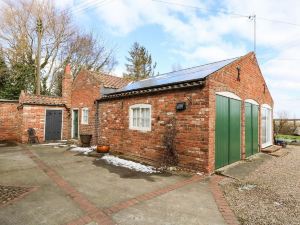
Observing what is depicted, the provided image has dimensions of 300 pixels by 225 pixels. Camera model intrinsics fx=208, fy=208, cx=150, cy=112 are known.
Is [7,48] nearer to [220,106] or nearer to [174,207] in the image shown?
[220,106]

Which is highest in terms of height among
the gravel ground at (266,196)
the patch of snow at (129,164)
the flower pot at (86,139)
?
the flower pot at (86,139)

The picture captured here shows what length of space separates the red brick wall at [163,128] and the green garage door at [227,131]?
2.48 ft

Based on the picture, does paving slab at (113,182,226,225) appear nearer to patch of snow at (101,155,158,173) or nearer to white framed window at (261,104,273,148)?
patch of snow at (101,155,158,173)

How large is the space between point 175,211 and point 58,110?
13799 millimetres

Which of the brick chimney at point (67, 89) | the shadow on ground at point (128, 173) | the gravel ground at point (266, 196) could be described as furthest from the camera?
the brick chimney at point (67, 89)

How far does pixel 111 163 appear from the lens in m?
8.16

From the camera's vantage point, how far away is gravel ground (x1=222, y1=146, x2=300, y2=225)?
12.9 feet

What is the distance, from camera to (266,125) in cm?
1270

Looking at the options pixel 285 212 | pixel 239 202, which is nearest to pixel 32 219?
pixel 239 202

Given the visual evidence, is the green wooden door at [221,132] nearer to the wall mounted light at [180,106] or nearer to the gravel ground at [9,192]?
the wall mounted light at [180,106]

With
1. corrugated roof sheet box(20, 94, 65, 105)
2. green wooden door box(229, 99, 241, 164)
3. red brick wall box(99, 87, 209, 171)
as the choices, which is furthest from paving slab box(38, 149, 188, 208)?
corrugated roof sheet box(20, 94, 65, 105)

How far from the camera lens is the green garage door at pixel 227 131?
7199mm

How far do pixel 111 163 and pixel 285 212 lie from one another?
5.81 metres

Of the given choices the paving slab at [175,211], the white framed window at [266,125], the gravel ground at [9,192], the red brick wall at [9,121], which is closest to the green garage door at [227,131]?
the paving slab at [175,211]
